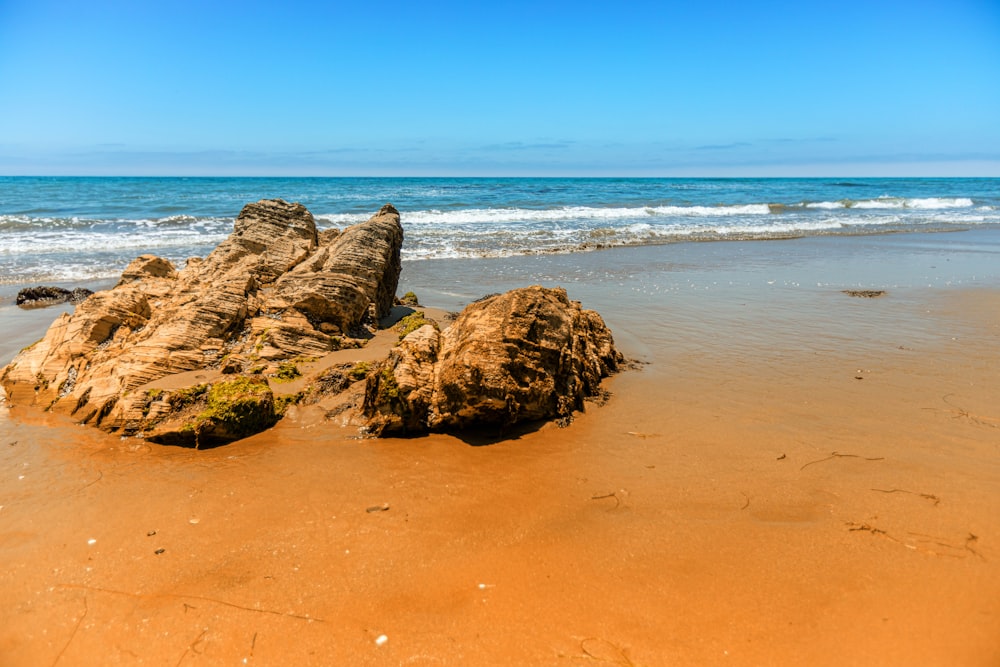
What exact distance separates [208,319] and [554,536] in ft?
15.4

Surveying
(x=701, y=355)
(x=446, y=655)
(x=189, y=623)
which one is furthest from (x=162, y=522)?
(x=701, y=355)

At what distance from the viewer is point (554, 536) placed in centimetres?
338

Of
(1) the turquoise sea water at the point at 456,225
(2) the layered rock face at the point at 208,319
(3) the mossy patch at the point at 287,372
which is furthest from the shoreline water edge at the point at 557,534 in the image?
(1) the turquoise sea water at the point at 456,225

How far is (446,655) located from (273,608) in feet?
3.02

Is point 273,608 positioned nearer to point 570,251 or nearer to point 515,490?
point 515,490

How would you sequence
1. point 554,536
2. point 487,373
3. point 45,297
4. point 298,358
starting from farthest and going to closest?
point 45,297 → point 298,358 → point 487,373 → point 554,536

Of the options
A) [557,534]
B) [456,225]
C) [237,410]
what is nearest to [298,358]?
[237,410]

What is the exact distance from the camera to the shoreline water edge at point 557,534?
2672 mm

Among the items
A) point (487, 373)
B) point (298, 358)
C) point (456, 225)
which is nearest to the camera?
point (487, 373)

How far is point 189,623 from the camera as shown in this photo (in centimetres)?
278

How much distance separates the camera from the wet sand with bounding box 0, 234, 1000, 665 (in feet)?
8.75

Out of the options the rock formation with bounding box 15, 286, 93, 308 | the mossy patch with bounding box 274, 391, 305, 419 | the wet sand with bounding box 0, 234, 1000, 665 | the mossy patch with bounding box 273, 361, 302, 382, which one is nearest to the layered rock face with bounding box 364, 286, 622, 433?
the wet sand with bounding box 0, 234, 1000, 665

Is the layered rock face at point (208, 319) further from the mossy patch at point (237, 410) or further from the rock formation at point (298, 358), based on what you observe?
the mossy patch at point (237, 410)

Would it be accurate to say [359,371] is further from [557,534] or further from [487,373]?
[557,534]
